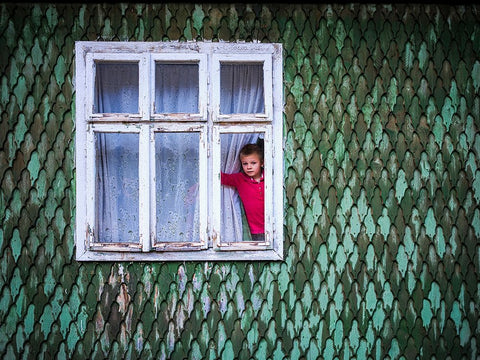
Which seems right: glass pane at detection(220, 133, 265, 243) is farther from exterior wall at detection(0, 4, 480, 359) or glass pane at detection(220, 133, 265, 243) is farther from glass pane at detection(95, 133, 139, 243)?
glass pane at detection(95, 133, 139, 243)

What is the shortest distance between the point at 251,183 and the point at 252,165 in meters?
0.14

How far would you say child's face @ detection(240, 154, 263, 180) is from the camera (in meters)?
4.66

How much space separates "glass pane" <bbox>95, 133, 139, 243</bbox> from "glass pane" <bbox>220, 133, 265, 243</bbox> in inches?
26.4

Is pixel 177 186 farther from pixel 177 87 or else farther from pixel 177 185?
pixel 177 87

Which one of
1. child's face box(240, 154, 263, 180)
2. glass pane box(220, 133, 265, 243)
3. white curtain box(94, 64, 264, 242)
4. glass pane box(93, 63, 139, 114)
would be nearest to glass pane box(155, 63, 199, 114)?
white curtain box(94, 64, 264, 242)

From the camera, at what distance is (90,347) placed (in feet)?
14.7

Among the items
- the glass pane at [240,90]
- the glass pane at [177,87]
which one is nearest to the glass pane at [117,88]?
the glass pane at [177,87]

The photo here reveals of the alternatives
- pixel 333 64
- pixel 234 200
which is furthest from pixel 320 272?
pixel 333 64

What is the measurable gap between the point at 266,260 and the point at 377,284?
0.85m

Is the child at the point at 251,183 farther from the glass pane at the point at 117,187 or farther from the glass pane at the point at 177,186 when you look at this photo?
the glass pane at the point at 117,187

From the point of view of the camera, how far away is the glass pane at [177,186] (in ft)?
15.1

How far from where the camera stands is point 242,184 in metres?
4.66

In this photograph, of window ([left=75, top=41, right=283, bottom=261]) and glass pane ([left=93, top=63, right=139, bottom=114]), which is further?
glass pane ([left=93, top=63, right=139, bottom=114])

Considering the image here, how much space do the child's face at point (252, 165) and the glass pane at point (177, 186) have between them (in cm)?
36
